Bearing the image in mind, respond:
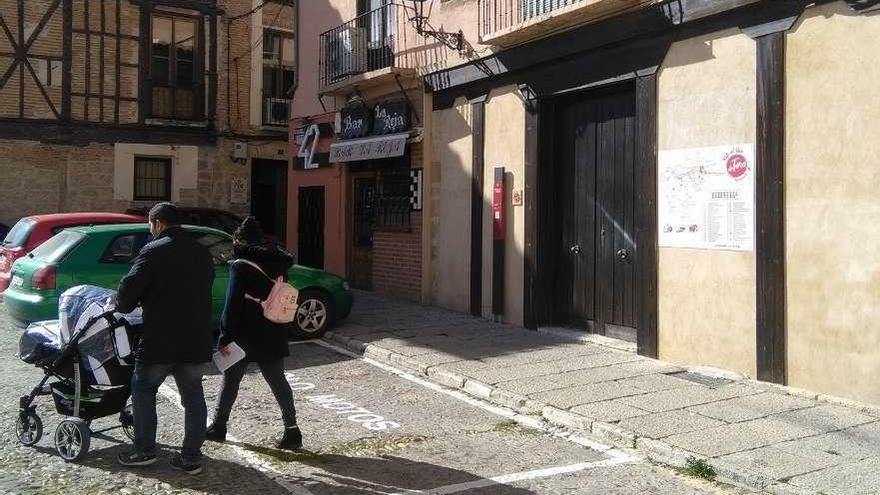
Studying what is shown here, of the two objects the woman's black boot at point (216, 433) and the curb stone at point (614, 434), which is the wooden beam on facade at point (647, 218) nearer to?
the curb stone at point (614, 434)

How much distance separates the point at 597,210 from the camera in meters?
9.85

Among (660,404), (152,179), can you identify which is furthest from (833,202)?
(152,179)

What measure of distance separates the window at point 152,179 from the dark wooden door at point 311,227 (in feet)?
24.3

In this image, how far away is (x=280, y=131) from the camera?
24.1 meters

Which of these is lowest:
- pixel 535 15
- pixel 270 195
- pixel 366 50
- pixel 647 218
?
pixel 647 218

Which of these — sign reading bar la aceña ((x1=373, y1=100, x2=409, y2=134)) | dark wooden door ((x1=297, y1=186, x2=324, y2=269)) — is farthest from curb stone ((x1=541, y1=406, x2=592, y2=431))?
dark wooden door ((x1=297, y1=186, x2=324, y2=269))

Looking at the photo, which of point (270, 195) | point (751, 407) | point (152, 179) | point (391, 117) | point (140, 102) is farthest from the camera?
point (270, 195)

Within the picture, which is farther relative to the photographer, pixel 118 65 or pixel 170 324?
pixel 118 65

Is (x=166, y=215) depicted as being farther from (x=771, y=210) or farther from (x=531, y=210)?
(x=531, y=210)

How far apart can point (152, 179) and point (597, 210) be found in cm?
1655

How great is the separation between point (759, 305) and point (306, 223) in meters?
11.3

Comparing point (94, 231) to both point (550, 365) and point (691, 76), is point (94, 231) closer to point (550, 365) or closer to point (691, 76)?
point (550, 365)

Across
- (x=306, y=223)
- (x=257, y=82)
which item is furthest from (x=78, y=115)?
(x=306, y=223)

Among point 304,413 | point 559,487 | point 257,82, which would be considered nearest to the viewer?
point 559,487
